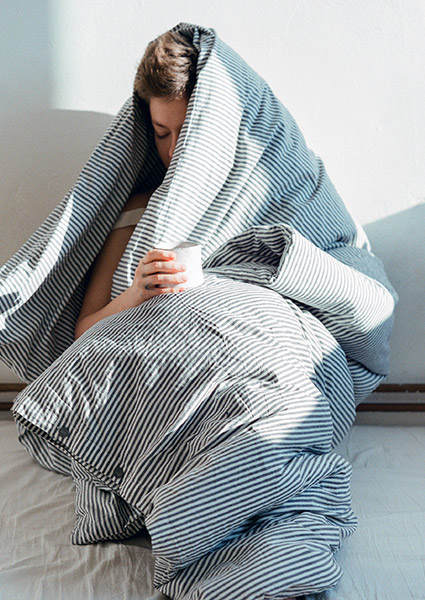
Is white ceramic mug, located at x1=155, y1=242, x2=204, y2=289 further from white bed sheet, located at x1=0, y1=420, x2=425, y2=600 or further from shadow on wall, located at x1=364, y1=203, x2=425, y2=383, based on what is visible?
shadow on wall, located at x1=364, y1=203, x2=425, y2=383

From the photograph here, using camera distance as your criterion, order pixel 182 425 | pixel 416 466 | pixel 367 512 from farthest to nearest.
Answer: pixel 416 466, pixel 367 512, pixel 182 425

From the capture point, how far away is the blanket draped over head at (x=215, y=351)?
703 millimetres

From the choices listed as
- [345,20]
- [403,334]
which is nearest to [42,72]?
[345,20]

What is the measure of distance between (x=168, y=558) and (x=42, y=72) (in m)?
1.00

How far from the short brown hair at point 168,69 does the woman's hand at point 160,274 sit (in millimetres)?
350

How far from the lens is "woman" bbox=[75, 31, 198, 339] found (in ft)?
3.69

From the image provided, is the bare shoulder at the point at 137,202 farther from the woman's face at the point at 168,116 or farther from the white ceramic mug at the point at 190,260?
the white ceramic mug at the point at 190,260

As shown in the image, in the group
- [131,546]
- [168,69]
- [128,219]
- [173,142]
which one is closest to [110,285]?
[128,219]

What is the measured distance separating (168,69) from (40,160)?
1.23 feet

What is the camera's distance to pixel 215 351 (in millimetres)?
820

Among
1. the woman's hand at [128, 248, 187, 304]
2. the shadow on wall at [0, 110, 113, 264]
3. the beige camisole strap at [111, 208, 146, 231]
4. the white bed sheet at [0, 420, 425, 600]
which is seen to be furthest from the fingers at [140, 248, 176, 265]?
the shadow on wall at [0, 110, 113, 264]

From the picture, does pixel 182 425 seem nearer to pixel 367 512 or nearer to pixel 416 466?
pixel 367 512

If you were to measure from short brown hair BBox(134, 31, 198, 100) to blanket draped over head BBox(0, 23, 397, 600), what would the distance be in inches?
1.2

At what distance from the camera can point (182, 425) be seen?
0.78 m
